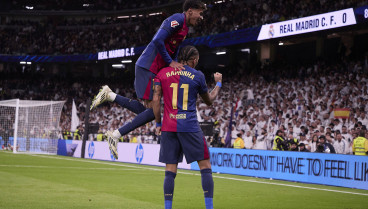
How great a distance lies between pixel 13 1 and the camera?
180 feet

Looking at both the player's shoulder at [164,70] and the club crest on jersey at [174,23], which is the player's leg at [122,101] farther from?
the club crest on jersey at [174,23]

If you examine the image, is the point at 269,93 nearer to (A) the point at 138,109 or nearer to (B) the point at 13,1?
(A) the point at 138,109

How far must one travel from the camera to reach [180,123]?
6.31m

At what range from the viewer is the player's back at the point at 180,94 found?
20.7ft

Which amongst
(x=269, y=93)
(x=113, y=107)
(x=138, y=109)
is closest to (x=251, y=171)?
(x=269, y=93)

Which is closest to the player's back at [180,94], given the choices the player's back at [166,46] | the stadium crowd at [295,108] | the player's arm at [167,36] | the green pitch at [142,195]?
the player's arm at [167,36]

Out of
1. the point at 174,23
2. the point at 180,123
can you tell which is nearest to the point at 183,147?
the point at 180,123

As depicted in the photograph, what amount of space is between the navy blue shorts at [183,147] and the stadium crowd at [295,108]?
11.0m

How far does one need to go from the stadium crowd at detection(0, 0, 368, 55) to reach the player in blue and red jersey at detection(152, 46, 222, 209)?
934 inches

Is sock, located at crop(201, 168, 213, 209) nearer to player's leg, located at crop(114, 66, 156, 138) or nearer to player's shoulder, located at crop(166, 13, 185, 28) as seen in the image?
player's leg, located at crop(114, 66, 156, 138)

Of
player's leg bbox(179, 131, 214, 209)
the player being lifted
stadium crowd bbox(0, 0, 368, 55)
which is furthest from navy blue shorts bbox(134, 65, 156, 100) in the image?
stadium crowd bbox(0, 0, 368, 55)

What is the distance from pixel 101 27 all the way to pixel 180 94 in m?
45.9

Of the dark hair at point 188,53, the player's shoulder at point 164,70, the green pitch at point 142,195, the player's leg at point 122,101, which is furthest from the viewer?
the green pitch at point 142,195

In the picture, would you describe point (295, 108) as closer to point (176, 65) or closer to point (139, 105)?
point (139, 105)
